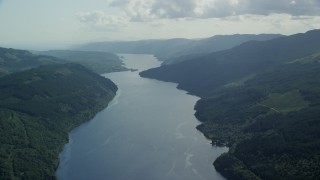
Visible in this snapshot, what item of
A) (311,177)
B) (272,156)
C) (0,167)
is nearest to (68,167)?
(0,167)

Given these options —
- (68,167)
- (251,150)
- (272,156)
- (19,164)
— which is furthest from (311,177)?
(19,164)

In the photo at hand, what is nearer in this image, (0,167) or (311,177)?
(311,177)

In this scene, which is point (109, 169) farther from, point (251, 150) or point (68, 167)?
point (251, 150)

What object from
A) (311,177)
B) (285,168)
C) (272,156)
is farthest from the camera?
(272,156)

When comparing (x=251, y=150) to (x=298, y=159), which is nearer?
(x=298, y=159)

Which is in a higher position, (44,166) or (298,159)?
(298,159)

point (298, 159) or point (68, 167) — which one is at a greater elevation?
point (298, 159)

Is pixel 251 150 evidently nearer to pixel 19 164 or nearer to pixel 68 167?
pixel 68 167

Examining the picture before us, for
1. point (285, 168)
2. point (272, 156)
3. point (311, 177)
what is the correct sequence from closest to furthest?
1. point (311, 177)
2. point (285, 168)
3. point (272, 156)
